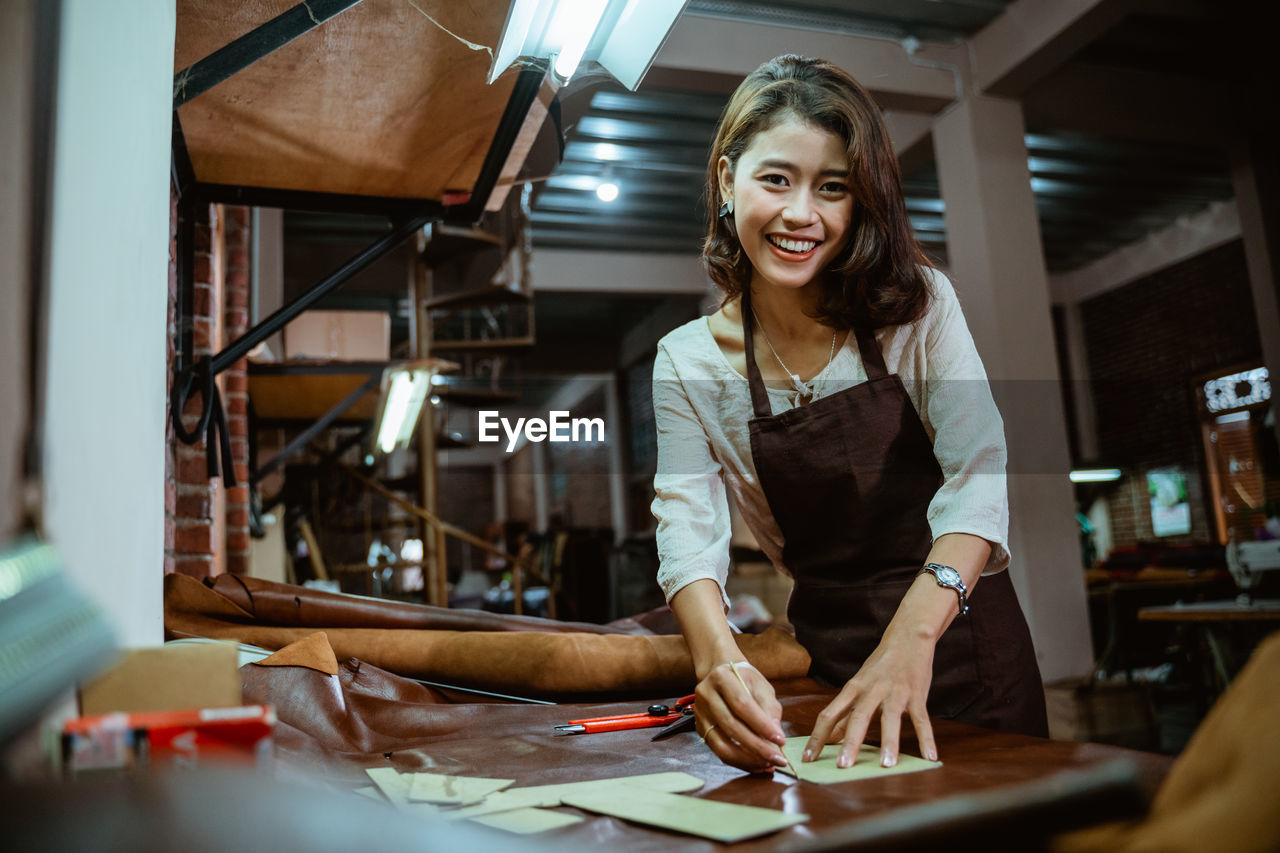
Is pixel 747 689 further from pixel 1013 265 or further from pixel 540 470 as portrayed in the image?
pixel 1013 265

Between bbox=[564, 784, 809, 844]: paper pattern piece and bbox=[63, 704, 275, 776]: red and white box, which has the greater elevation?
bbox=[63, 704, 275, 776]: red and white box

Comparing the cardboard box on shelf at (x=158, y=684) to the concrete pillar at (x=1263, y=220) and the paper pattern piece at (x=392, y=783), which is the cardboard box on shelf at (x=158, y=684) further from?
the concrete pillar at (x=1263, y=220)

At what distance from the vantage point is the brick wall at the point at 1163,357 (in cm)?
707

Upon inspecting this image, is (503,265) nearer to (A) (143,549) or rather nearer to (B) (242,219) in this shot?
(B) (242,219)

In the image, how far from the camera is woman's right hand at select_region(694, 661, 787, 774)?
27.2 inches

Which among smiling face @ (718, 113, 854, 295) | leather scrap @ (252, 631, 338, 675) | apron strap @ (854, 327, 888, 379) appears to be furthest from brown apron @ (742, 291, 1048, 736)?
leather scrap @ (252, 631, 338, 675)

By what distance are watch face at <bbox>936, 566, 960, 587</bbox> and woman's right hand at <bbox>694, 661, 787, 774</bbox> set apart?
209 millimetres

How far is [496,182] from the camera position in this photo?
148cm

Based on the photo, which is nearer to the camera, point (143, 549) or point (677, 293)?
point (143, 549)

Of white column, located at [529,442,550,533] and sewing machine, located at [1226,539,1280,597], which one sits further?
sewing machine, located at [1226,539,1280,597]

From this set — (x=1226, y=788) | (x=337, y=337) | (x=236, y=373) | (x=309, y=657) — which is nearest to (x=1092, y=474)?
(x=309, y=657)

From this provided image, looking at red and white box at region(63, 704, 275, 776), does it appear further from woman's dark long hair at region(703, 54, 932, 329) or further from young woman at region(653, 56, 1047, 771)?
woman's dark long hair at region(703, 54, 932, 329)

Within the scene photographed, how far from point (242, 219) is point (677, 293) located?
4260 millimetres

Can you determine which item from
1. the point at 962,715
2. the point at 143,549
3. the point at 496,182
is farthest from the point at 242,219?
the point at 962,715
